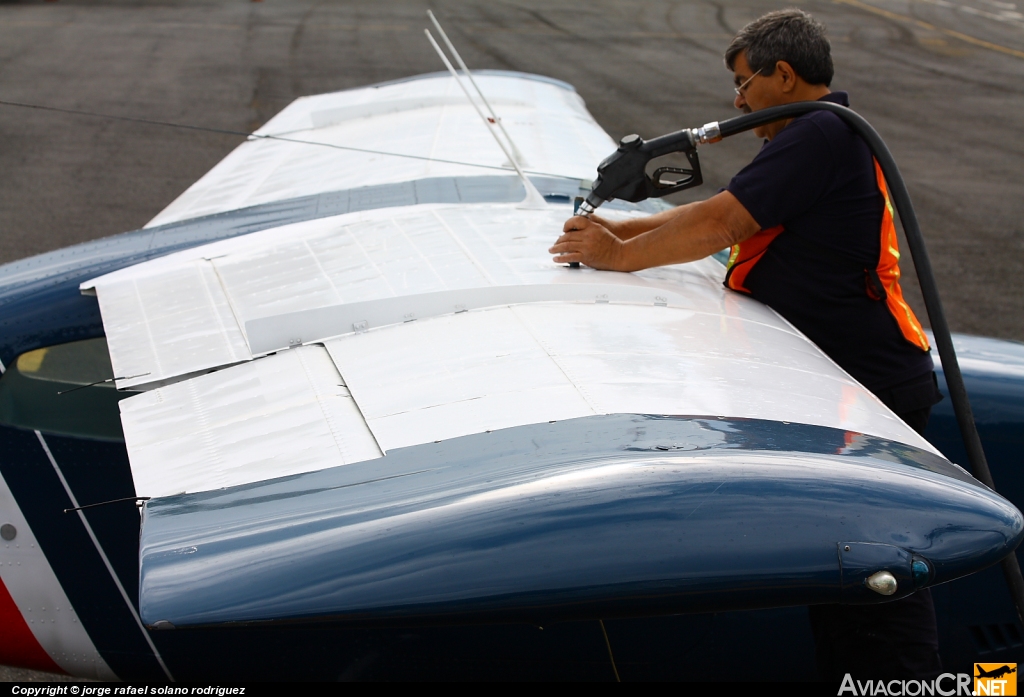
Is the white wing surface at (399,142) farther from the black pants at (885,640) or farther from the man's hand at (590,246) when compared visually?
the black pants at (885,640)

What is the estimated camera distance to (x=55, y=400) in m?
2.85

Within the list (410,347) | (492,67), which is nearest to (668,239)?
(410,347)

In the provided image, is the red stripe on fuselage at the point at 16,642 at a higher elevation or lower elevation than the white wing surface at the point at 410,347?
lower

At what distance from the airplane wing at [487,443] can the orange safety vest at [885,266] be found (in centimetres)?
18

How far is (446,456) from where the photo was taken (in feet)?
6.40

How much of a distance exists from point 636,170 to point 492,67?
11718 mm

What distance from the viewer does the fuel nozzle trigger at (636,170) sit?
286 cm

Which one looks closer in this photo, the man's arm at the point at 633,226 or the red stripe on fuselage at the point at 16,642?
the red stripe on fuselage at the point at 16,642

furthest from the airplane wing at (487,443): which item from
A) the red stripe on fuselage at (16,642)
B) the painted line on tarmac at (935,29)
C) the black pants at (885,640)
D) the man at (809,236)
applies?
the painted line on tarmac at (935,29)

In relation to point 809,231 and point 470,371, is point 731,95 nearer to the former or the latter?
point 809,231

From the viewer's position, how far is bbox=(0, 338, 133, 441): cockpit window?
2.78 metres

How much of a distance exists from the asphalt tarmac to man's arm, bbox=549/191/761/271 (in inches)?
110

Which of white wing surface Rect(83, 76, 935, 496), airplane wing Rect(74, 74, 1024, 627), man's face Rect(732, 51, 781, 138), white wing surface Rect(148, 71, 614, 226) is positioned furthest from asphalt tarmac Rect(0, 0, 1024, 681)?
man's face Rect(732, 51, 781, 138)

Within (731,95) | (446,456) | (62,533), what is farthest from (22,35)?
(446,456)
